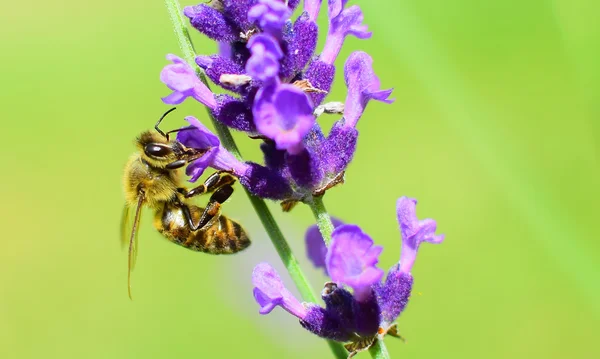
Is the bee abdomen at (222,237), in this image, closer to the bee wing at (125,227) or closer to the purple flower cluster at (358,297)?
the bee wing at (125,227)

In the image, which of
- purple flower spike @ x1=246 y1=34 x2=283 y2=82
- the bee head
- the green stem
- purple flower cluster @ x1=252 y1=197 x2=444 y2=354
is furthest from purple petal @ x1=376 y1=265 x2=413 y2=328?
the bee head

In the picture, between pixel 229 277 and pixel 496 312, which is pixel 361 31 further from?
pixel 496 312

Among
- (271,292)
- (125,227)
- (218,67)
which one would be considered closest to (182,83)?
(218,67)

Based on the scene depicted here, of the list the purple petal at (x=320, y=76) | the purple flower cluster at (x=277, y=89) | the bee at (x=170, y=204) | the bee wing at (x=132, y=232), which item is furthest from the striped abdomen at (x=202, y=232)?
the purple petal at (x=320, y=76)

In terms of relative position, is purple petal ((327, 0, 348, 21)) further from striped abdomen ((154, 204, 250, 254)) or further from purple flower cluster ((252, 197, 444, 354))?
striped abdomen ((154, 204, 250, 254))

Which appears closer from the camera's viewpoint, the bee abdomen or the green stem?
the green stem

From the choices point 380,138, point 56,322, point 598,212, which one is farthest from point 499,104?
point 56,322
